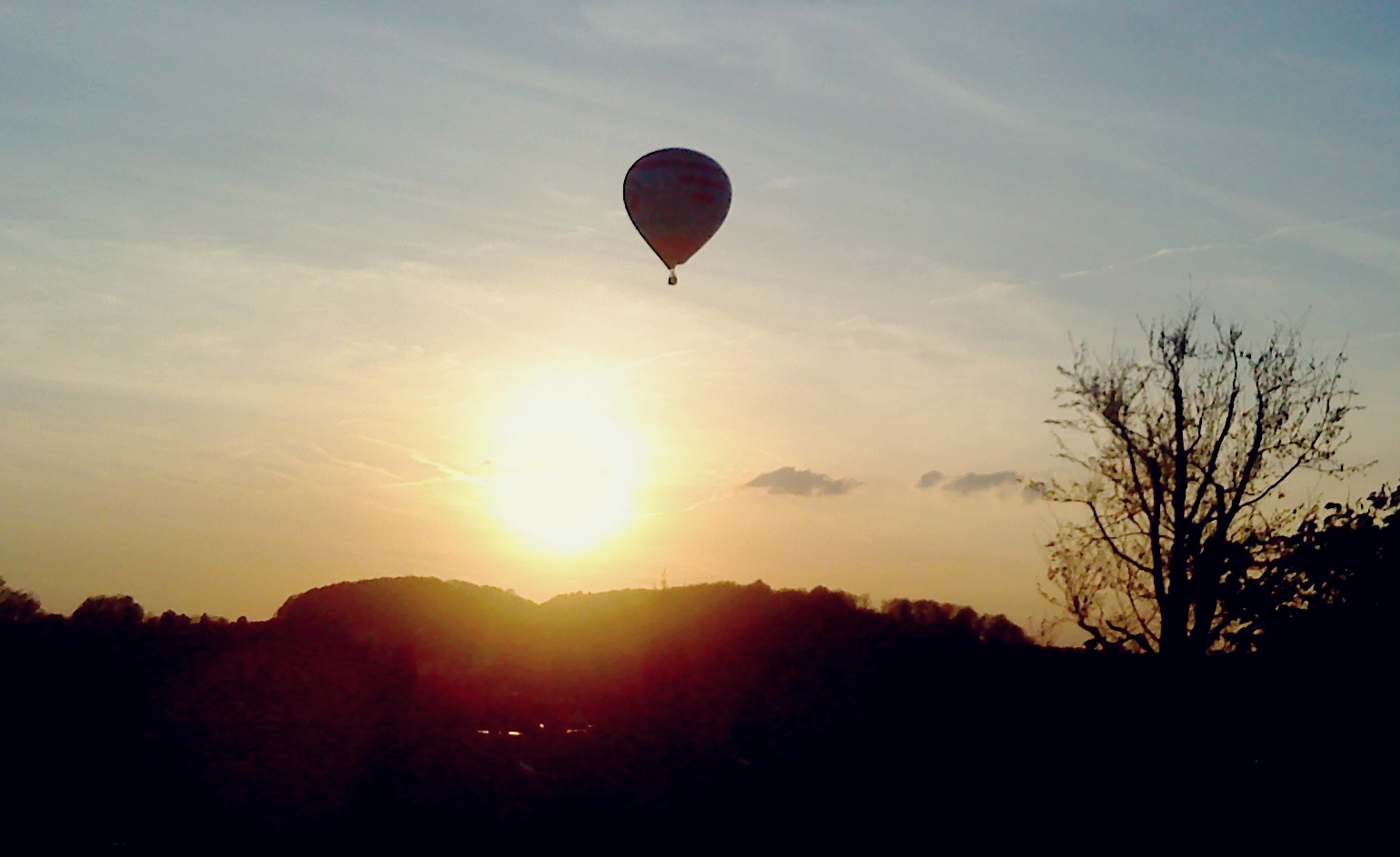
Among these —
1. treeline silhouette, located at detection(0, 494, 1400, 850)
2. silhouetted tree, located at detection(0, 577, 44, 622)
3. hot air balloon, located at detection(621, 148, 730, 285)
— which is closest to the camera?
treeline silhouette, located at detection(0, 494, 1400, 850)

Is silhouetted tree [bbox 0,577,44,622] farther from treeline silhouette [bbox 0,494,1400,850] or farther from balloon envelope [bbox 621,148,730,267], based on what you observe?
balloon envelope [bbox 621,148,730,267]

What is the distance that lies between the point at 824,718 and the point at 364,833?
9.18 metres

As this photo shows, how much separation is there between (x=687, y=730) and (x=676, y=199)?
19.5 m

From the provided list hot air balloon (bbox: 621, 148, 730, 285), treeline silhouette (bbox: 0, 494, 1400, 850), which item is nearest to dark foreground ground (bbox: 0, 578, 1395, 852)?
treeline silhouette (bbox: 0, 494, 1400, 850)

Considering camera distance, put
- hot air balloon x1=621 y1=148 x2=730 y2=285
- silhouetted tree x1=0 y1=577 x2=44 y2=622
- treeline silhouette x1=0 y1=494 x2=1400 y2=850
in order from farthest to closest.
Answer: hot air balloon x1=621 y1=148 x2=730 y2=285
silhouetted tree x1=0 y1=577 x2=44 y2=622
treeline silhouette x1=0 y1=494 x2=1400 y2=850

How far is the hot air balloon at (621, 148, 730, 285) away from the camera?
3669 cm

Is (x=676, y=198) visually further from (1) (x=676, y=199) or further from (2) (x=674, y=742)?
(2) (x=674, y=742)

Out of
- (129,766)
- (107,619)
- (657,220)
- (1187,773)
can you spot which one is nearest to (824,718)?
(1187,773)

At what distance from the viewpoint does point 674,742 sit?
2127 centimetres

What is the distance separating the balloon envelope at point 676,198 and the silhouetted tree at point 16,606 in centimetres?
2075

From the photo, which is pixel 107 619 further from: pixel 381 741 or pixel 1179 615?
pixel 1179 615

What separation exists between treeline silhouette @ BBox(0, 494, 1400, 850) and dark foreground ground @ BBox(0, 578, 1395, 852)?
52mm

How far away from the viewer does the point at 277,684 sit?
2142cm

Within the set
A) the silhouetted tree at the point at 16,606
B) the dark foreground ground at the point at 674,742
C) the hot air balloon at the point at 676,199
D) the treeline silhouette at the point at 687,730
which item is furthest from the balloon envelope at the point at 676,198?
the silhouetted tree at the point at 16,606
